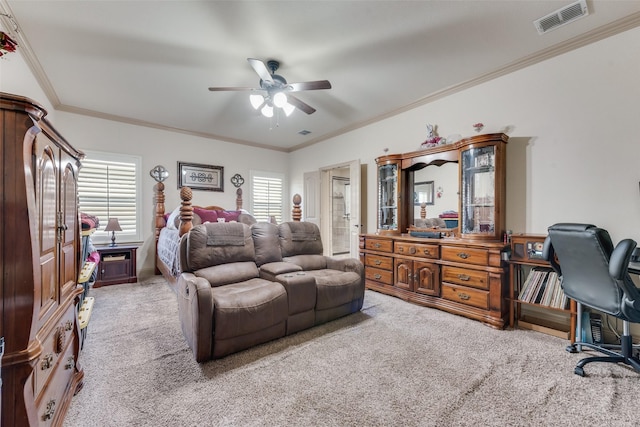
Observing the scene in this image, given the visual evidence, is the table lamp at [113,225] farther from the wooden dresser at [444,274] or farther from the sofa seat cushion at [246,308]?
the wooden dresser at [444,274]

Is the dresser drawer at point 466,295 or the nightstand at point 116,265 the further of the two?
the nightstand at point 116,265

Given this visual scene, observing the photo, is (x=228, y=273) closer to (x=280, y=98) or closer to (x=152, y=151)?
(x=280, y=98)

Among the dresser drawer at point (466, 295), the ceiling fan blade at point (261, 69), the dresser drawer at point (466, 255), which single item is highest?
the ceiling fan blade at point (261, 69)

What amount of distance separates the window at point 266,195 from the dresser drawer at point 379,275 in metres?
2.97

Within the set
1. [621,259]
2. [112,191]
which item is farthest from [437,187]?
[112,191]

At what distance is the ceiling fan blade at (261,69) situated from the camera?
2.45m

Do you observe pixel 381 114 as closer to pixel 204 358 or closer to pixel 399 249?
pixel 399 249

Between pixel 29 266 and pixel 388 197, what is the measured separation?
3906 millimetres

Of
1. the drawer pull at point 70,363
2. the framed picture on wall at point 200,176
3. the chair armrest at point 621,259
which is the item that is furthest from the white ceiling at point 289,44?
the drawer pull at point 70,363

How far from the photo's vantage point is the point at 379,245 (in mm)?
3844

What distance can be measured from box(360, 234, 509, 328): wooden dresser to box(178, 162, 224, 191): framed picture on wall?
3505mm

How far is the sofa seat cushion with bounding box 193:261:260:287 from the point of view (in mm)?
2545

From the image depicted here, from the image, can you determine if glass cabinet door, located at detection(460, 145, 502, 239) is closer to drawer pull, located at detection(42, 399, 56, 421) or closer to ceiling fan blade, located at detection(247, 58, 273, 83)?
ceiling fan blade, located at detection(247, 58, 273, 83)

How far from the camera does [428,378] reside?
1854 millimetres
